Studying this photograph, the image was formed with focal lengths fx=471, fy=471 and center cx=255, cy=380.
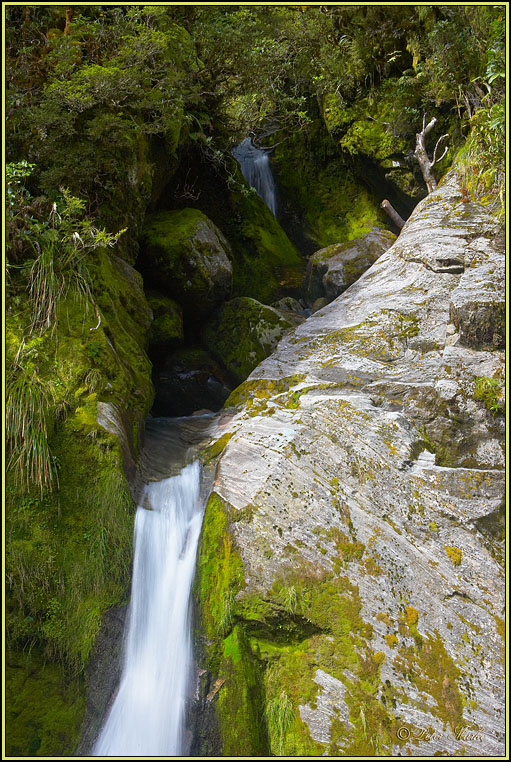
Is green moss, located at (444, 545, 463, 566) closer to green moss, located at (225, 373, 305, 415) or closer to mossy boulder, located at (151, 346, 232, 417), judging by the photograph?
green moss, located at (225, 373, 305, 415)

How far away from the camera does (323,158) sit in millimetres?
14273

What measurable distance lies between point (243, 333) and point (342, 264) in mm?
2581

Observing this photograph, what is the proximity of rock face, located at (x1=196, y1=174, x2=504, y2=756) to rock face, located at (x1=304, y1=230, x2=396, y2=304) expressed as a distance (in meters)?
3.74

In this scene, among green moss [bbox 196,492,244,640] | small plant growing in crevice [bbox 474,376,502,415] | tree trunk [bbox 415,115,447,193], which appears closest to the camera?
green moss [bbox 196,492,244,640]

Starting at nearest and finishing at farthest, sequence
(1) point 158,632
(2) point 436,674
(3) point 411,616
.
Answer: (2) point 436,674 → (3) point 411,616 → (1) point 158,632

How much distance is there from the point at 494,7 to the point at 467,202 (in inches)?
132

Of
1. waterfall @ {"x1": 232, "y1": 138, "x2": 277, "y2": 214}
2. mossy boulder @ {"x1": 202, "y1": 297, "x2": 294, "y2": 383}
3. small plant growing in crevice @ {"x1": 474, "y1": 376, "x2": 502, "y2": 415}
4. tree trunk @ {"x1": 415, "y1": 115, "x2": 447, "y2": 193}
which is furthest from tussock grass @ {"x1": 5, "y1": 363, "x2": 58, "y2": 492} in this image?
waterfall @ {"x1": 232, "y1": 138, "x2": 277, "y2": 214}

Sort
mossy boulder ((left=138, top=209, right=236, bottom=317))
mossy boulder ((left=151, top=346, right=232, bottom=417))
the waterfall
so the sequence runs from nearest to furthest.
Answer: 1. mossy boulder ((left=151, top=346, right=232, bottom=417))
2. mossy boulder ((left=138, top=209, right=236, bottom=317))
3. the waterfall

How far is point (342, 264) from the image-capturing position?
9.81m

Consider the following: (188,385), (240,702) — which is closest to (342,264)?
(188,385)

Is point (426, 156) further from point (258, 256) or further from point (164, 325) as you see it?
point (164, 325)

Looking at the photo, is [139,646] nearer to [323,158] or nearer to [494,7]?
[494,7]

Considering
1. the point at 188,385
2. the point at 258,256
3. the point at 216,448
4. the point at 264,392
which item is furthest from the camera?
the point at 258,256

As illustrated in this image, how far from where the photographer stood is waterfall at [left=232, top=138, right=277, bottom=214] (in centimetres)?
1380
